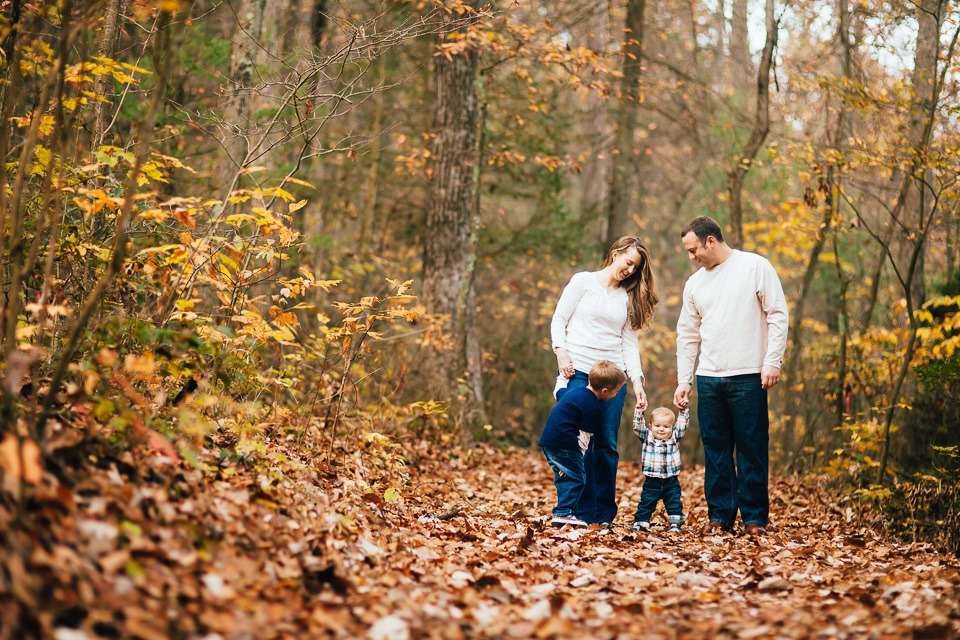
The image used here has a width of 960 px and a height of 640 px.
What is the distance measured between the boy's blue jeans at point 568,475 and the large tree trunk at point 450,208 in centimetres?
426

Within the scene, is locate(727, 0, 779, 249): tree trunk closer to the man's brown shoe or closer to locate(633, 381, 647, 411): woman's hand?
locate(633, 381, 647, 411): woman's hand

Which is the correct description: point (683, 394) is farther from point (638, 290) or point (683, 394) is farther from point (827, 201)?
point (827, 201)

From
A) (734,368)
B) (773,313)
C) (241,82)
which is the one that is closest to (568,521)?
(734,368)

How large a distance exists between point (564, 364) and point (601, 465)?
0.80 m

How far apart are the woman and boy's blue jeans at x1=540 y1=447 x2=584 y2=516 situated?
0.59 feet

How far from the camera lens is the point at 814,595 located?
4.13m

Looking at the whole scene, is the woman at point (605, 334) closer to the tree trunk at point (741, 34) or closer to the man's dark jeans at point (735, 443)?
the man's dark jeans at point (735, 443)

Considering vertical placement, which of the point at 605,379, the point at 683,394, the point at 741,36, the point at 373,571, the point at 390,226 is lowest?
the point at 373,571

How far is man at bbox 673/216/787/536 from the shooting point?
19.9 ft

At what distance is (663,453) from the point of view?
20.5ft

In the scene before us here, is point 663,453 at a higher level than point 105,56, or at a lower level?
lower

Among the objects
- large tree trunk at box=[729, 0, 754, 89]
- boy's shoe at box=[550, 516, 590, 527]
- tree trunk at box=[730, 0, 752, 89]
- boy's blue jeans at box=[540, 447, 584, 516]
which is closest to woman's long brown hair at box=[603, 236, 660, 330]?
boy's blue jeans at box=[540, 447, 584, 516]

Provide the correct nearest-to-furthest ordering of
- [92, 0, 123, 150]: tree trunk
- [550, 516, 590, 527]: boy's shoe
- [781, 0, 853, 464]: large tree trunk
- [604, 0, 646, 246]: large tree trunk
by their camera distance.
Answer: [550, 516, 590, 527]: boy's shoe, [92, 0, 123, 150]: tree trunk, [781, 0, 853, 464]: large tree trunk, [604, 0, 646, 246]: large tree trunk

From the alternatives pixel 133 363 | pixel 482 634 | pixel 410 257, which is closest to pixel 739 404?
pixel 482 634
